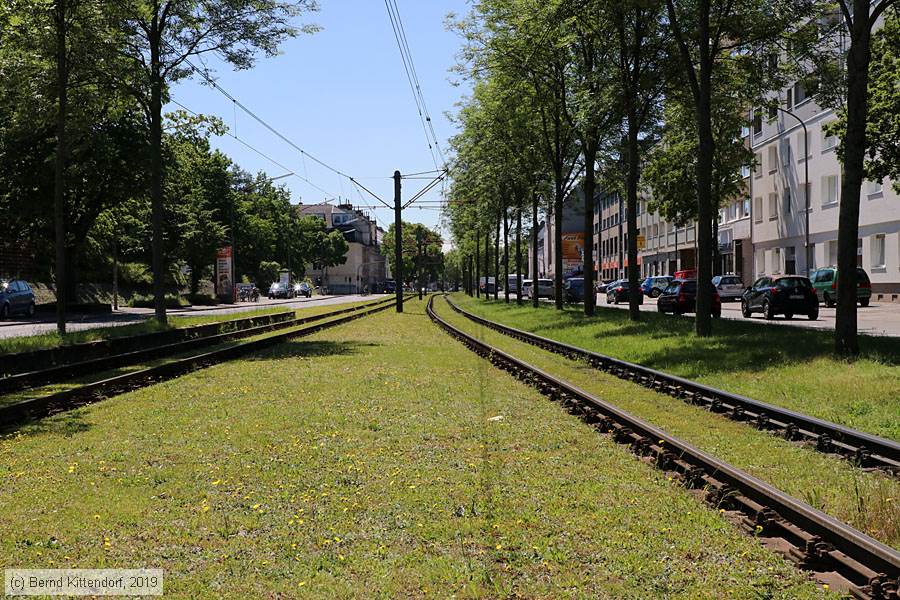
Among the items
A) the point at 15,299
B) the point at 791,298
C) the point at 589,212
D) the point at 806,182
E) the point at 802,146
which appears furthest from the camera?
the point at 802,146

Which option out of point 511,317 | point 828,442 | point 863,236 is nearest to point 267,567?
point 828,442

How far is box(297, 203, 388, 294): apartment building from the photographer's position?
16662 cm

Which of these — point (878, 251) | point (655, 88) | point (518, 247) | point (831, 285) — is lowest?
point (831, 285)

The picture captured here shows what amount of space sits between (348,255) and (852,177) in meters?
164

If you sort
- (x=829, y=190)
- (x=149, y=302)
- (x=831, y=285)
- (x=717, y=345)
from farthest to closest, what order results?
(x=149, y=302), (x=829, y=190), (x=831, y=285), (x=717, y=345)

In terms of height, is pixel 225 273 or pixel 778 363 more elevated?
pixel 225 273

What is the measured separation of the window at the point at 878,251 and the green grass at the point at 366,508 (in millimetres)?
40542

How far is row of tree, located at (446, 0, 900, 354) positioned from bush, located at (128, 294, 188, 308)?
83.6 ft

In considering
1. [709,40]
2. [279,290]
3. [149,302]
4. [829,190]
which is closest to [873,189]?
[829,190]

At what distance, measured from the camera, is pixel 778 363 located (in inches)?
578

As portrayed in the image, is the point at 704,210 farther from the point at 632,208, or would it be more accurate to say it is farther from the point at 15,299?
the point at 15,299

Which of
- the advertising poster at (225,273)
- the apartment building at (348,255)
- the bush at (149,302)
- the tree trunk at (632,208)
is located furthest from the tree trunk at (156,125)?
the apartment building at (348,255)

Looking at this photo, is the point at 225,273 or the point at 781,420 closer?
the point at 781,420

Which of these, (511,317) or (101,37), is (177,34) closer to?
(101,37)
